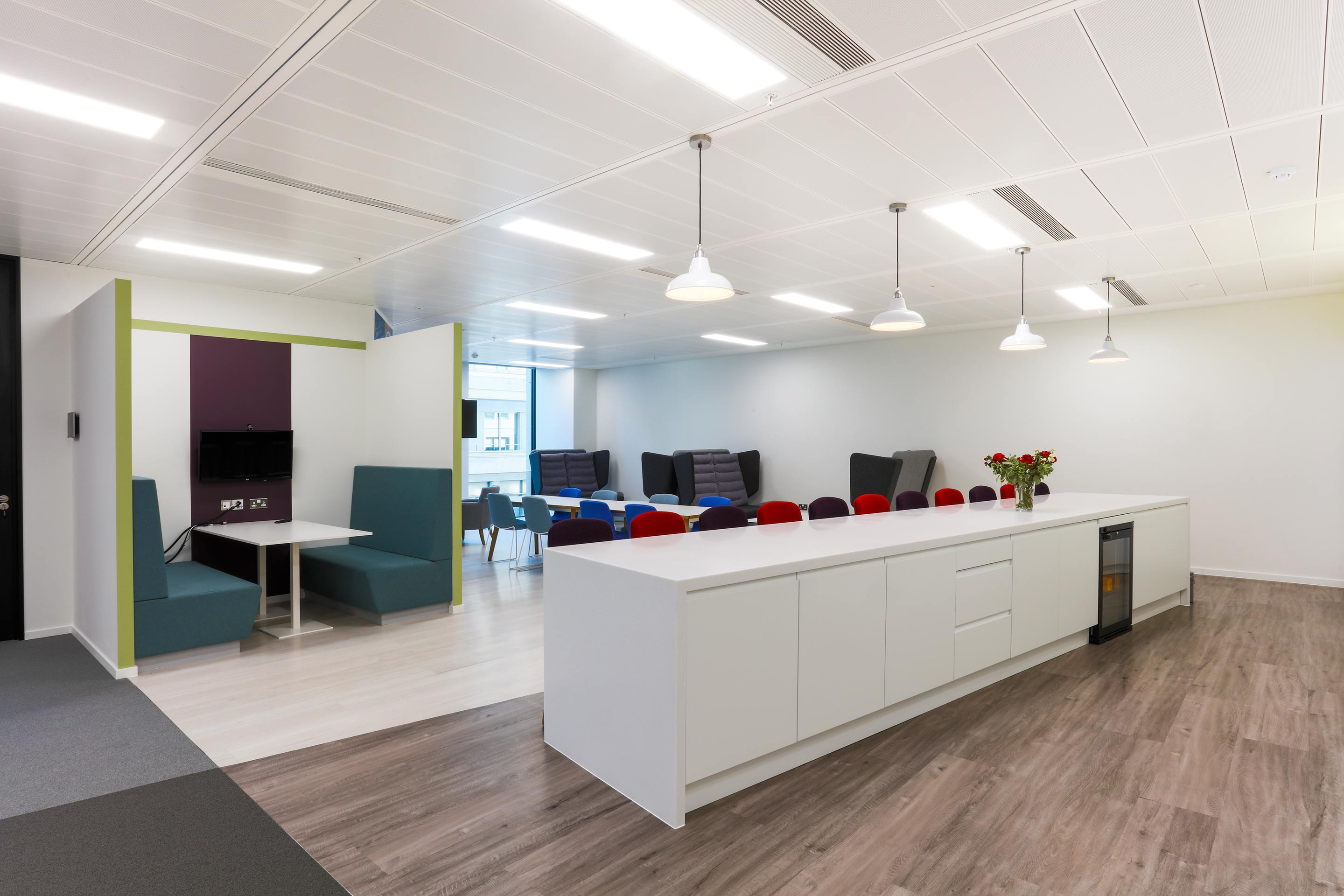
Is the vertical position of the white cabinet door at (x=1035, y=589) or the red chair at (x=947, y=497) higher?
the red chair at (x=947, y=497)

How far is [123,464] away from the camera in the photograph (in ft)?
13.3

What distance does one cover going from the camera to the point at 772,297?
688cm

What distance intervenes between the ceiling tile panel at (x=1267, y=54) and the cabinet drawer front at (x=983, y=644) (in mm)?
2550

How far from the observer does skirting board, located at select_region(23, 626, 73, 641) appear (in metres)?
5.08

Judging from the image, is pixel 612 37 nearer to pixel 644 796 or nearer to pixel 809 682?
pixel 809 682

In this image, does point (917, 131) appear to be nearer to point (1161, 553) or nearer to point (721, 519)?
point (721, 519)

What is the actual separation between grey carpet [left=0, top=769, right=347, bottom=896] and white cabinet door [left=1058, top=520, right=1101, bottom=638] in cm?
402

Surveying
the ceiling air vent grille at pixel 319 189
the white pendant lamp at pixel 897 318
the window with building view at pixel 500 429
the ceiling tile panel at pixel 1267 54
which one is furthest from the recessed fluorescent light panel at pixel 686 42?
the window with building view at pixel 500 429

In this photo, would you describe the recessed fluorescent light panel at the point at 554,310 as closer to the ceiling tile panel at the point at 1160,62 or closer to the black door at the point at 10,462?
the black door at the point at 10,462

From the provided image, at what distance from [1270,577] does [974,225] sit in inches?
203

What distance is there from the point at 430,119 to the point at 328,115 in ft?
1.39

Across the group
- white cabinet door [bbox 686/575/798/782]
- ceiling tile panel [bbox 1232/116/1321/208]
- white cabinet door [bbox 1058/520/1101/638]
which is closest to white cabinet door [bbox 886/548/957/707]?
white cabinet door [bbox 686/575/798/782]

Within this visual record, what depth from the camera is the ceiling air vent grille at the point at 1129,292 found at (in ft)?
20.2

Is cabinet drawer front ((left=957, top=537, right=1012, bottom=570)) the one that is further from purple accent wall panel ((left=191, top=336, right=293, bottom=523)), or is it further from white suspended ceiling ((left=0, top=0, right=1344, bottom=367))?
purple accent wall panel ((left=191, top=336, right=293, bottom=523))
